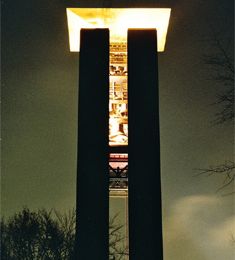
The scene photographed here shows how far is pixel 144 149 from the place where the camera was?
7352 mm

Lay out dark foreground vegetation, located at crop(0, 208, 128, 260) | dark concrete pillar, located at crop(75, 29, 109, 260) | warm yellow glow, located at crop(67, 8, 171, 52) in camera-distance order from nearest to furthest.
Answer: dark concrete pillar, located at crop(75, 29, 109, 260)
warm yellow glow, located at crop(67, 8, 171, 52)
dark foreground vegetation, located at crop(0, 208, 128, 260)

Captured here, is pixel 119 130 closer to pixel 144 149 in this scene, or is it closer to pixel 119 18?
pixel 144 149

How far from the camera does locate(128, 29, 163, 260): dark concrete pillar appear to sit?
22.7 ft

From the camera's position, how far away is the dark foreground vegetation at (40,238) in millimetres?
20703

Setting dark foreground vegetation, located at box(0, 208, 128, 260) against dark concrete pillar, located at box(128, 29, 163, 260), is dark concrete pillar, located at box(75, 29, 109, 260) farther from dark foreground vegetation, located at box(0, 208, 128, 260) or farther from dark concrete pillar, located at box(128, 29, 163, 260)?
dark foreground vegetation, located at box(0, 208, 128, 260)

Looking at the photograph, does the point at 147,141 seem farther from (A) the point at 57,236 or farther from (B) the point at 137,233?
(A) the point at 57,236

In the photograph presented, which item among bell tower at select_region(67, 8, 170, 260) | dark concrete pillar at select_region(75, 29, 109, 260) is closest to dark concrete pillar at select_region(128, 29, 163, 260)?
bell tower at select_region(67, 8, 170, 260)

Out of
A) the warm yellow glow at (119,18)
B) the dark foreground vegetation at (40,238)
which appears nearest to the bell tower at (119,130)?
the warm yellow glow at (119,18)

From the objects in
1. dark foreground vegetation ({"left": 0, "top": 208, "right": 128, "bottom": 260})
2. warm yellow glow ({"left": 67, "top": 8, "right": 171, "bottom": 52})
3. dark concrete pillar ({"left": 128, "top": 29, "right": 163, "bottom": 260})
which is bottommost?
dark foreground vegetation ({"left": 0, "top": 208, "right": 128, "bottom": 260})

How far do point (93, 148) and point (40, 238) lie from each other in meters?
15.9

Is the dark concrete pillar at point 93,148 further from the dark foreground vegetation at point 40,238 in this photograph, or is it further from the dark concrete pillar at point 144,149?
the dark foreground vegetation at point 40,238

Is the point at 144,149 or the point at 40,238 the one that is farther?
the point at 40,238

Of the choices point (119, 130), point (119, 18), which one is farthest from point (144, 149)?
point (119, 18)

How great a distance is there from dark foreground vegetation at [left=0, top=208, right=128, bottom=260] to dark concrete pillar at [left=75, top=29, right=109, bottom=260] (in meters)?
14.0
